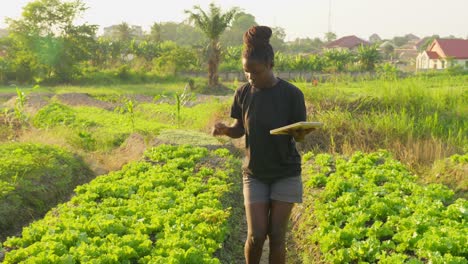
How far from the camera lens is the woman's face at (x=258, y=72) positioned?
4.35m

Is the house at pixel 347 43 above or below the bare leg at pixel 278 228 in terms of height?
above

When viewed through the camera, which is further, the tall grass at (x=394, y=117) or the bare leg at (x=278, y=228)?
the tall grass at (x=394, y=117)

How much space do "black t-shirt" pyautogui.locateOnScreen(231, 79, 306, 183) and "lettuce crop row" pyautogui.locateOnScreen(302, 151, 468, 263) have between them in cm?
132

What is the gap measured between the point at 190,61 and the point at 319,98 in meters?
29.5

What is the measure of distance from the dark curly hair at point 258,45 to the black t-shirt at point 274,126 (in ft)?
0.96

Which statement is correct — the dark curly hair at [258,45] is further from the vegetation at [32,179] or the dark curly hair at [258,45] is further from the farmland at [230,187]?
the vegetation at [32,179]

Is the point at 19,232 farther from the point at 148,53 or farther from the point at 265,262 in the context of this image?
the point at 148,53

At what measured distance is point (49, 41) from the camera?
36406 millimetres

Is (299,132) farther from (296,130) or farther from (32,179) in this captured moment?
(32,179)

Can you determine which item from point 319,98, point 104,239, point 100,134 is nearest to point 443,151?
point 319,98

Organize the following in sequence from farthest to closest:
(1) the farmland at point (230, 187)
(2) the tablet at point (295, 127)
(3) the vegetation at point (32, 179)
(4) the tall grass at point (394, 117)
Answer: (4) the tall grass at point (394, 117) < (3) the vegetation at point (32, 179) < (1) the farmland at point (230, 187) < (2) the tablet at point (295, 127)

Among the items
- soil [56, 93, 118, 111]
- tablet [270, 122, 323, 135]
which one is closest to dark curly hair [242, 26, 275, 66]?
tablet [270, 122, 323, 135]

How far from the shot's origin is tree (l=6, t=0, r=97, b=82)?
3612 centimetres

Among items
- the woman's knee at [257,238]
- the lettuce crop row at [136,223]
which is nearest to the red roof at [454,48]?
the lettuce crop row at [136,223]
